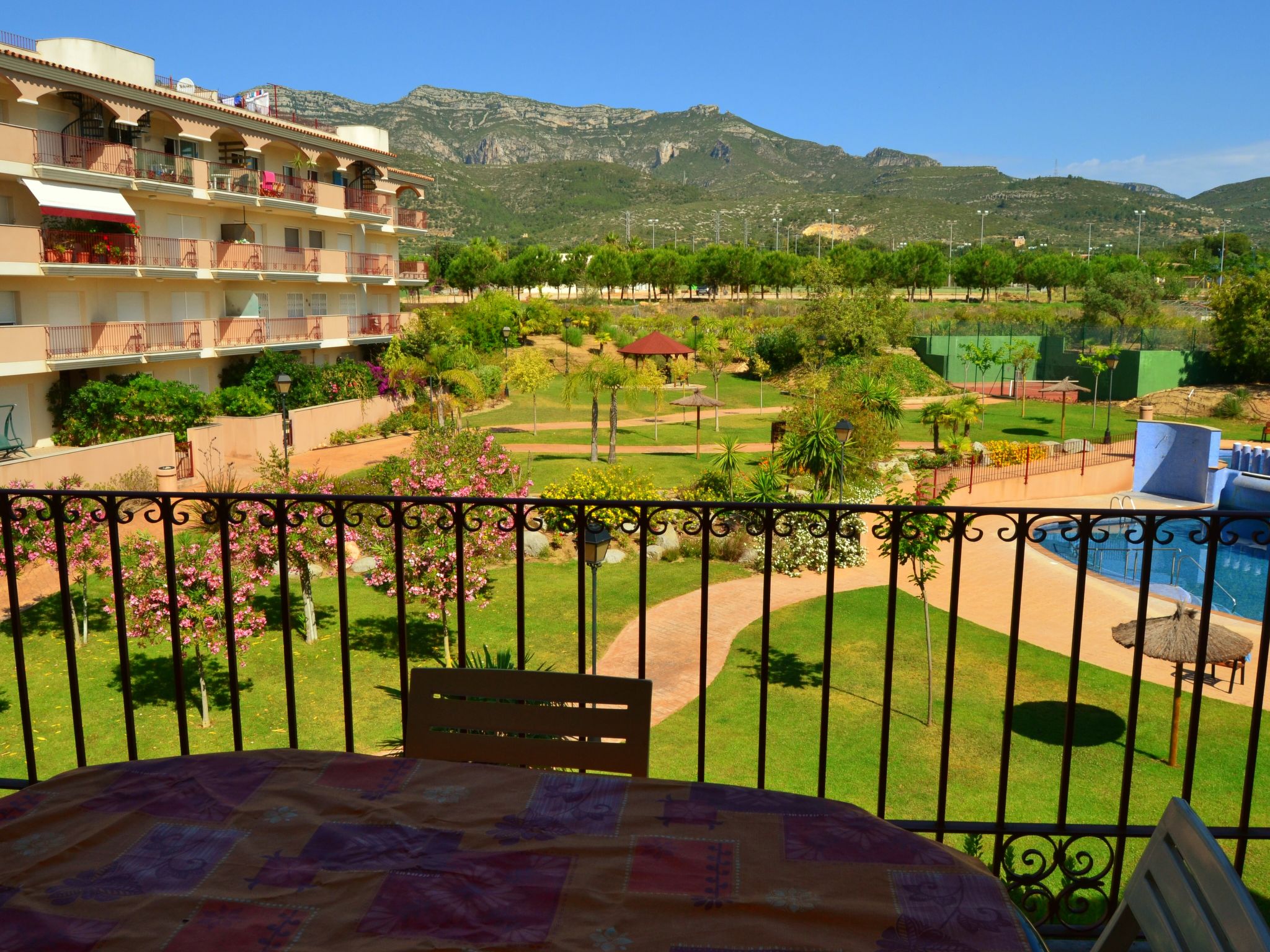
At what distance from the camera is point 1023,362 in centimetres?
4266

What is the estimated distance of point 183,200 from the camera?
29.4 meters

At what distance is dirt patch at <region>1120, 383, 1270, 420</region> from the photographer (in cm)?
4116

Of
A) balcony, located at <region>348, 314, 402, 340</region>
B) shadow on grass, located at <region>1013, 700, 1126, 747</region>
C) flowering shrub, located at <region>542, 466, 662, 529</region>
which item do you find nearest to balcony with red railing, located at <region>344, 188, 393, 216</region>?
balcony, located at <region>348, 314, 402, 340</region>

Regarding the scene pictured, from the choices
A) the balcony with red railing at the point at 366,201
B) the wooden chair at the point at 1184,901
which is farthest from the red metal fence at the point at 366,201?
the wooden chair at the point at 1184,901

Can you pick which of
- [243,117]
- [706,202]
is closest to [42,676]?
[243,117]

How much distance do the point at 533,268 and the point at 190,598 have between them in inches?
2461

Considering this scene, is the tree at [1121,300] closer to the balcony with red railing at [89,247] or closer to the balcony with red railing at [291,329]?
the balcony with red railing at [291,329]

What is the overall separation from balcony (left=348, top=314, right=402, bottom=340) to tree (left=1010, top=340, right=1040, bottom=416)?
77.7 feet

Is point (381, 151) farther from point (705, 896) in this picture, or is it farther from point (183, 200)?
point (705, 896)

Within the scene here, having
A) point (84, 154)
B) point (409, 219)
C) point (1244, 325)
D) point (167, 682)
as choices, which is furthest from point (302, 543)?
point (1244, 325)

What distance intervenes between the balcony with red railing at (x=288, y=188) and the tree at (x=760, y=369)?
57.5 feet

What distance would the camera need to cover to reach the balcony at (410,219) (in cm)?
4000

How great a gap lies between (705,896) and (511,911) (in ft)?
1.15

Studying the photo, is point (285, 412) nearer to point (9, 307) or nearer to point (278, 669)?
point (9, 307)
